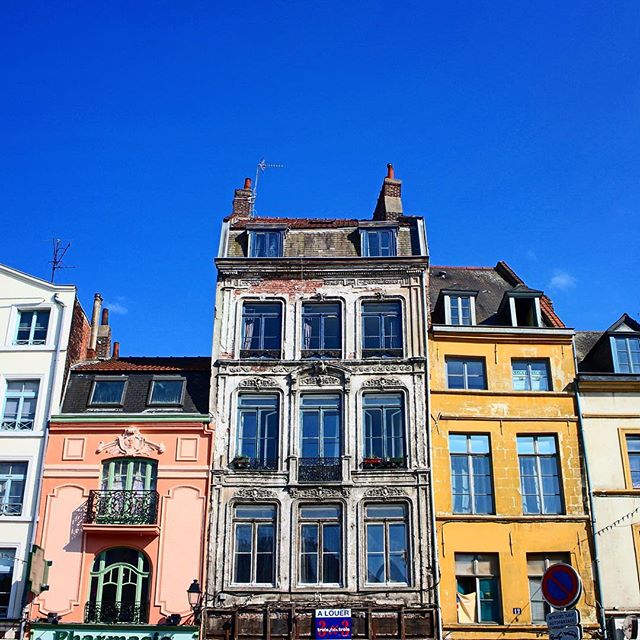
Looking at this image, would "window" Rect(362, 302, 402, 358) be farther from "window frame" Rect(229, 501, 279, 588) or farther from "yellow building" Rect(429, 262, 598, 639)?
"window frame" Rect(229, 501, 279, 588)

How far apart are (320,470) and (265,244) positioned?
25.6 feet

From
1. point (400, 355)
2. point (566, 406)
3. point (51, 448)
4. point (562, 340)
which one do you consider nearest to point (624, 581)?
point (566, 406)

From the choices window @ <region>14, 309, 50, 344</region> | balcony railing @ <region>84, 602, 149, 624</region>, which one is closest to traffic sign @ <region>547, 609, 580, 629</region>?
balcony railing @ <region>84, 602, 149, 624</region>

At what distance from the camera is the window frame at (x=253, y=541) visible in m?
24.3

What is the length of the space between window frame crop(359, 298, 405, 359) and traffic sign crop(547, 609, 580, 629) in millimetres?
16210

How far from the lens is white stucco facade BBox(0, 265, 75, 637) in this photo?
2483cm

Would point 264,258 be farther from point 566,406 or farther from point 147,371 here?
point 566,406

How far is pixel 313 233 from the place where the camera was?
29.2 metres

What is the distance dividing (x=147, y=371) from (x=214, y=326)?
258 cm

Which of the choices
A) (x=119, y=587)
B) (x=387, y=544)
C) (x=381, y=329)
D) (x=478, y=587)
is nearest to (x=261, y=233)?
(x=381, y=329)

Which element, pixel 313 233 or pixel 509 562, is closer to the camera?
pixel 509 562

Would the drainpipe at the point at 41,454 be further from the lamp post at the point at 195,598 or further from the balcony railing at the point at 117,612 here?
the lamp post at the point at 195,598

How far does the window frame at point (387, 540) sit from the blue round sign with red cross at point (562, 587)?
13.5 meters

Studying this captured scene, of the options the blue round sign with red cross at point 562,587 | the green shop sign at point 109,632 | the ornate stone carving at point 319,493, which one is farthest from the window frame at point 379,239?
the blue round sign with red cross at point 562,587
